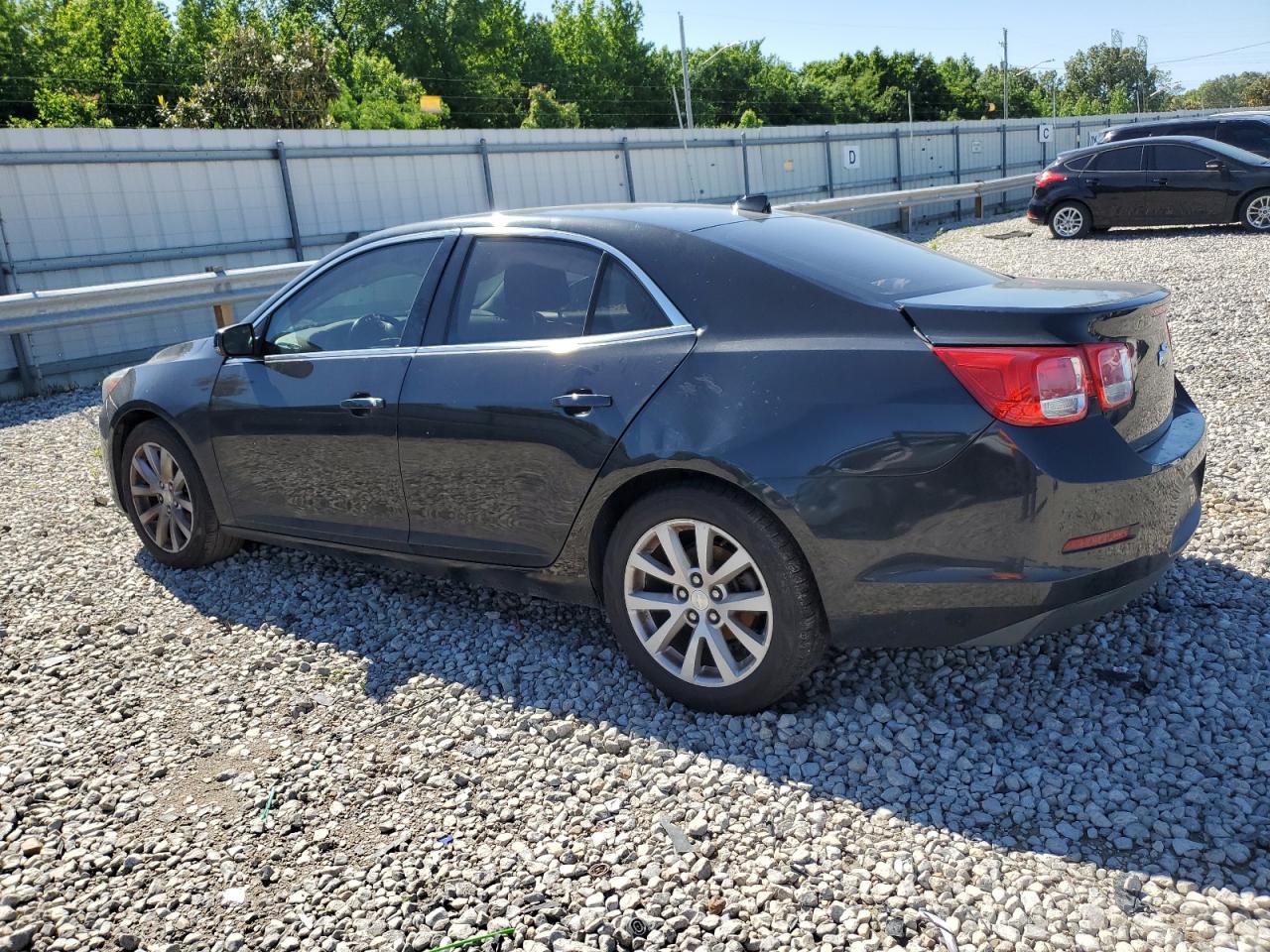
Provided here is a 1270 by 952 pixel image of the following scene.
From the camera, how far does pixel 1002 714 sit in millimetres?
3504

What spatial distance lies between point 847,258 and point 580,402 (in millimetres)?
1055

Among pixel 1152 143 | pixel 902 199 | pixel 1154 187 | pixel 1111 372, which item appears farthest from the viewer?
pixel 902 199

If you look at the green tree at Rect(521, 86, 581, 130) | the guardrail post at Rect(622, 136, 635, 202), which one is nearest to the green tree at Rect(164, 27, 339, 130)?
the green tree at Rect(521, 86, 581, 130)

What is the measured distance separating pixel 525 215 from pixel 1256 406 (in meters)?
5.08

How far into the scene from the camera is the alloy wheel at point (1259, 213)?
15.9 meters

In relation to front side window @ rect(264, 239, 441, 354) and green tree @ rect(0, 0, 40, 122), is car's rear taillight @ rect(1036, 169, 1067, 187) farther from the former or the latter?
green tree @ rect(0, 0, 40, 122)

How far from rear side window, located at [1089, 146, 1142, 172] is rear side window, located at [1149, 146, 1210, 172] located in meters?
0.21

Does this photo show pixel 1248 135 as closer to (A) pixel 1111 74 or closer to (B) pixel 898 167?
(B) pixel 898 167

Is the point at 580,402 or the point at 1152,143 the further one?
the point at 1152,143

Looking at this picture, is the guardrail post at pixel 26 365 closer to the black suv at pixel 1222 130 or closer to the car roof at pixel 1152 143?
the car roof at pixel 1152 143

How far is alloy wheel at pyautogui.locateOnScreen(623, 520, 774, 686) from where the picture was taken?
11.1 feet

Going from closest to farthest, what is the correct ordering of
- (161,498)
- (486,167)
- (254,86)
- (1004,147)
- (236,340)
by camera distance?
(236,340) < (161,498) < (486,167) < (1004,147) < (254,86)

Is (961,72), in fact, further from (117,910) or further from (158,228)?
(117,910)

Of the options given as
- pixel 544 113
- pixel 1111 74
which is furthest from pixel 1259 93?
pixel 544 113
